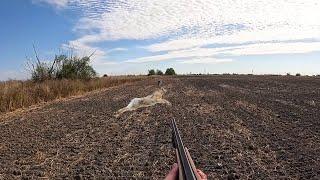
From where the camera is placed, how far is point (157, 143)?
946cm

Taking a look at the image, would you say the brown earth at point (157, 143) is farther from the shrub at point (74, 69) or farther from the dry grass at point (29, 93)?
the shrub at point (74, 69)

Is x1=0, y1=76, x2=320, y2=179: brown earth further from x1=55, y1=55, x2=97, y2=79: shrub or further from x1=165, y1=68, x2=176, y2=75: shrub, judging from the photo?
x1=165, y1=68, x2=176, y2=75: shrub

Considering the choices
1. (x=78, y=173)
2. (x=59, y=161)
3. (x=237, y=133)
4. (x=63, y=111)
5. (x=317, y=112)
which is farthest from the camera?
(x=63, y=111)

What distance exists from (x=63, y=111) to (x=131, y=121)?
4.47m

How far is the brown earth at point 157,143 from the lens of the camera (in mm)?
7293

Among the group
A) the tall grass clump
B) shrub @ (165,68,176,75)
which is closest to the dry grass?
the tall grass clump

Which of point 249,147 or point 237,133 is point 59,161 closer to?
point 249,147

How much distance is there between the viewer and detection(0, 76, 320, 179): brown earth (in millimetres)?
7293

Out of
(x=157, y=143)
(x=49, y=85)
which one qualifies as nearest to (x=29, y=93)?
(x=49, y=85)

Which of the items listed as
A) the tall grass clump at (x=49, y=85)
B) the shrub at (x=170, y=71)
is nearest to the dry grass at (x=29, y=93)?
the tall grass clump at (x=49, y=85)

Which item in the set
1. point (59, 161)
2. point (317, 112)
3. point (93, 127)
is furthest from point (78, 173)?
point (317, 112)

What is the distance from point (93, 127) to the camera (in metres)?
12.2

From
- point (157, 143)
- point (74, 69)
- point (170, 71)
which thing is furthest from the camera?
point (170, 71)

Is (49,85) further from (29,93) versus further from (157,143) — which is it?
(157,143)
